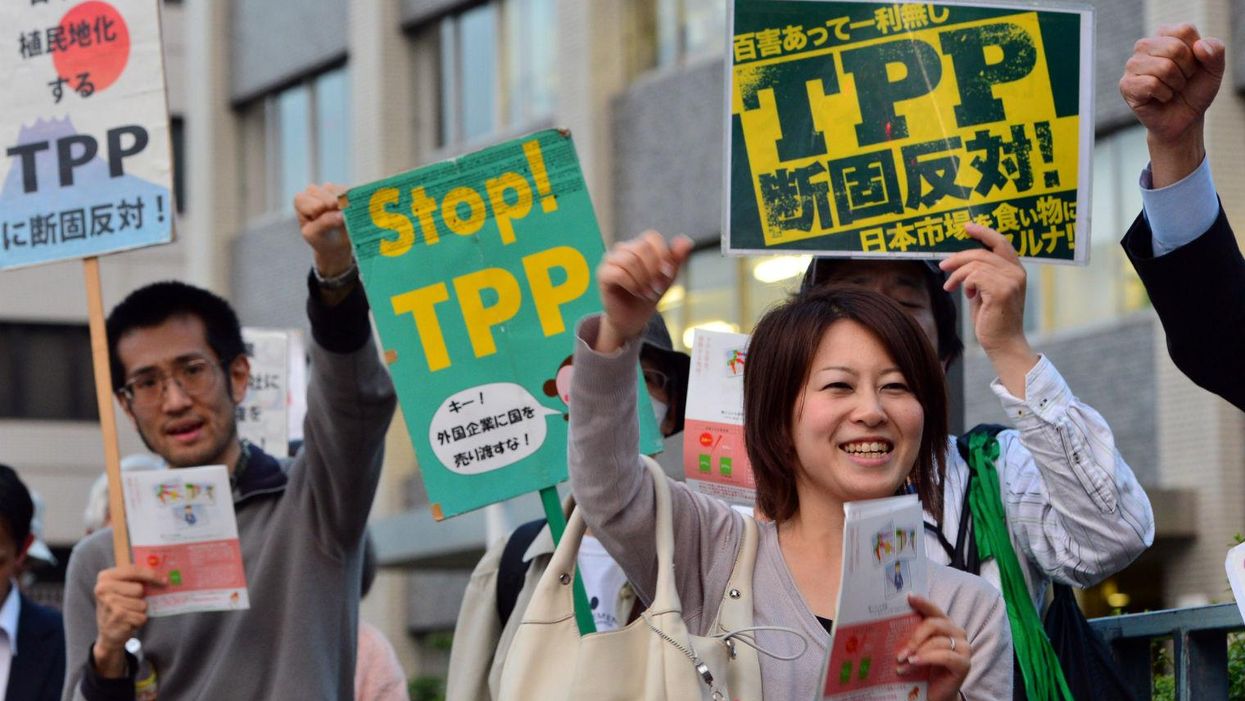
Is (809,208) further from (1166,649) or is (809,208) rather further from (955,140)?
(1166,649)

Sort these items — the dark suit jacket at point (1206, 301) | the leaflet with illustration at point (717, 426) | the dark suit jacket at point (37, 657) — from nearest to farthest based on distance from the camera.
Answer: the dark suit jacket at point (1206, 301)
the leaflet with illustration at point (717, 426)
the dark suit jacket at point (37, 657)

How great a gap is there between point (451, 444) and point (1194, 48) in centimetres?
188

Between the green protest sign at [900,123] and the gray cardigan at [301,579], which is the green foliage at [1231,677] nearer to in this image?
the green protest sign at [900,123]

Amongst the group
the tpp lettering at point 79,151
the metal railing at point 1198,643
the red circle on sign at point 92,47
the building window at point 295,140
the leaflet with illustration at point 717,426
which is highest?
the building window at point 295,140

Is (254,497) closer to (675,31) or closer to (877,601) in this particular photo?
(877,601)

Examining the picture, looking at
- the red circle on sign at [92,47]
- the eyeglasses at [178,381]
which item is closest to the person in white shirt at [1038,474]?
the eyeglasses at [178,381]

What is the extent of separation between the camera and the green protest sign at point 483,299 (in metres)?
4.65

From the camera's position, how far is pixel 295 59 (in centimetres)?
2373

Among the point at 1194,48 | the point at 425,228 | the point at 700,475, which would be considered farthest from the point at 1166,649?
the point at 425,228

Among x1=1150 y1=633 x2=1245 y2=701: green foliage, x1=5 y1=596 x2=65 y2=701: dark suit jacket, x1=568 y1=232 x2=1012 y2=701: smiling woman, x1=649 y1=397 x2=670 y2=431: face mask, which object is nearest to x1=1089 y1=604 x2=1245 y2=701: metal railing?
x1=1150 y1=633 x2=1245 y2=701: green foliage

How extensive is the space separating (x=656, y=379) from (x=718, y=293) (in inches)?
505

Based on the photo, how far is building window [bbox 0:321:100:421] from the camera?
30.0 m

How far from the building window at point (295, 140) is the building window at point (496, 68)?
1.67 metres

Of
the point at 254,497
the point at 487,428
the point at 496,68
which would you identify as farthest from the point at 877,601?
the point at 496,68
